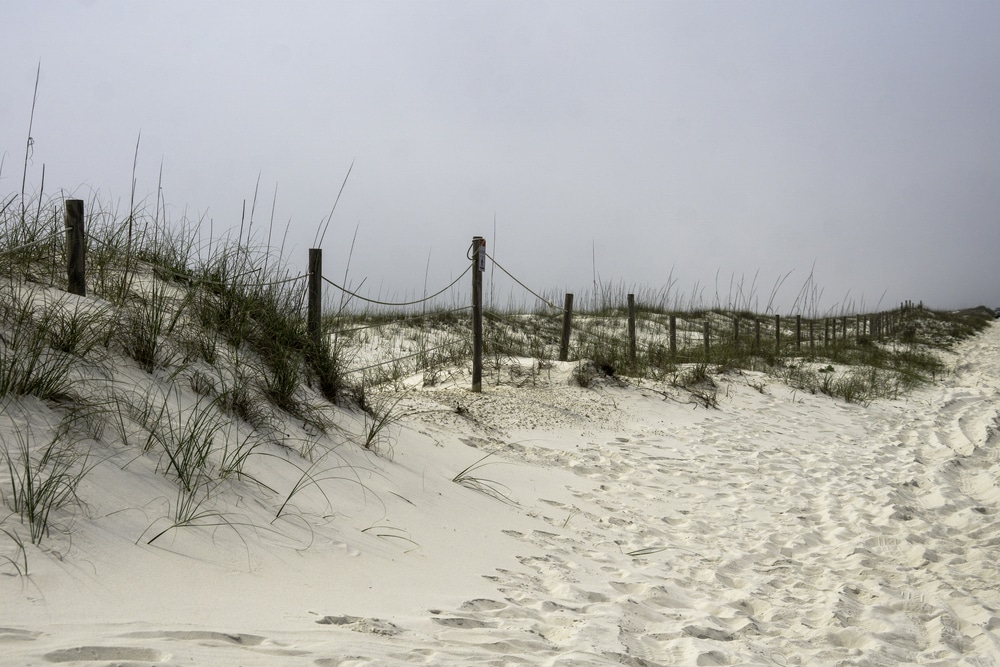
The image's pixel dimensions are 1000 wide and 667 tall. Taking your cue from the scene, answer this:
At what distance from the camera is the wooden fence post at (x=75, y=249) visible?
4.04 meters

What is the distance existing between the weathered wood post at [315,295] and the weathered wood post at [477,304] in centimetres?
188

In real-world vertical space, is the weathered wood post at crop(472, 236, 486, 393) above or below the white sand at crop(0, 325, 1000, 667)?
above

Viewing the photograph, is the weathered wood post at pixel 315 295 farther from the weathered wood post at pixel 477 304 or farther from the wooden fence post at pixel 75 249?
the weathered wood post at pixel 477 304

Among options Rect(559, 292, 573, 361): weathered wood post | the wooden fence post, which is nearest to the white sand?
the wooden fence post

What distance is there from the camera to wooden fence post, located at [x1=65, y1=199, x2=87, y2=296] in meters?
4.04

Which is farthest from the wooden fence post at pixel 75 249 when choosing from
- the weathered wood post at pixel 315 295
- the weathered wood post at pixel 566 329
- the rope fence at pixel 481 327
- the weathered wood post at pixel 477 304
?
the weathered wood post at pixel 566 329

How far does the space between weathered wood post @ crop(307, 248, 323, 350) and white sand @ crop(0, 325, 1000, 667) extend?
73 cm

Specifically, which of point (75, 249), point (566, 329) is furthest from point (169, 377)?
point (566, 329)

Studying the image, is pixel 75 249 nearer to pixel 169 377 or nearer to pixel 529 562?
pixel 169 377

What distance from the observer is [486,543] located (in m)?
3.29

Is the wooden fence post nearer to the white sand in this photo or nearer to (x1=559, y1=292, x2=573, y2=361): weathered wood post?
the white sand

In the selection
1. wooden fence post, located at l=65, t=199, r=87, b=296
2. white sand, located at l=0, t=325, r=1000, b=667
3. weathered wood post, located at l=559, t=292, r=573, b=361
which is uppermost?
wooden fence post, located at l=65, t=199, r=87, b=296

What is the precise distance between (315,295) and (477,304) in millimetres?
Result: 2065

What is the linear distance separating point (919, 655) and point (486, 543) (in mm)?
1823
